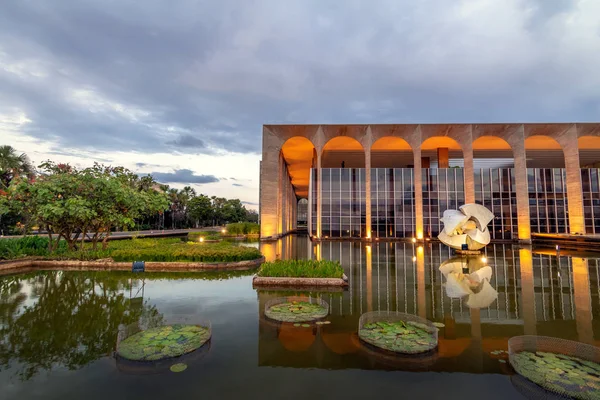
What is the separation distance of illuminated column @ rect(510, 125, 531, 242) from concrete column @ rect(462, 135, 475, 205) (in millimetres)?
5988

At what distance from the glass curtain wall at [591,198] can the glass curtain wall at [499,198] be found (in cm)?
923

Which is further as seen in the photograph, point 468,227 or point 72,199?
point 468,227

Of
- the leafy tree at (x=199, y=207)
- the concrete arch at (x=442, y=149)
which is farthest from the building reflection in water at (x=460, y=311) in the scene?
the leafy tree at (x=199, y=207)

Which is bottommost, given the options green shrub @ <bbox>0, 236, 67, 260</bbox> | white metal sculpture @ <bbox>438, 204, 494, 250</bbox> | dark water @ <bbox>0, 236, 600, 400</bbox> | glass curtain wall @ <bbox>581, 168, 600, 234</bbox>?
dark water @ <bbox>0, 236, 600, 400</bbox>

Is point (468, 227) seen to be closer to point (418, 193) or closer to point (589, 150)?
point (418, 193)

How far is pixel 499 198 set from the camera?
39.3 meters

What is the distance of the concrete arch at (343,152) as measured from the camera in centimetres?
4137

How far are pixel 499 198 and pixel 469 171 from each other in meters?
5.94

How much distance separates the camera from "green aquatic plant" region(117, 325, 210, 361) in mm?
5801

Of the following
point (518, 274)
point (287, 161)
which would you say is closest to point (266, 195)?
point (287, 161)

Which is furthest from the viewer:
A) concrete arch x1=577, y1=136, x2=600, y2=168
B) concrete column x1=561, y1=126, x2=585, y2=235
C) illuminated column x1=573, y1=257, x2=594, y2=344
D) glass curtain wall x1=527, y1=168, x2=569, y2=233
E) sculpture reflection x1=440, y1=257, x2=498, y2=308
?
concrete arch x1=577, y1=136, x2=600, y2=168

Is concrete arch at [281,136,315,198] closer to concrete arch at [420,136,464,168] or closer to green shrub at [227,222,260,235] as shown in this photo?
green shrub at [227,222,260,235]

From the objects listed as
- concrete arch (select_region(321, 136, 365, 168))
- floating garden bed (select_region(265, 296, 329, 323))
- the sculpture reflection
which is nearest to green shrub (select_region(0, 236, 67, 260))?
floating garden bed (select_region(265, 296, 329, 323))

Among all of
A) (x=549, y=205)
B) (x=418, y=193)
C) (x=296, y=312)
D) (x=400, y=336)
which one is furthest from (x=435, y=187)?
(x=400, y=336)
